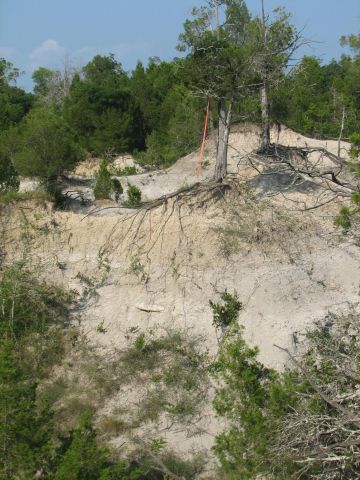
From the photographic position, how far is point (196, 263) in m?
13.3

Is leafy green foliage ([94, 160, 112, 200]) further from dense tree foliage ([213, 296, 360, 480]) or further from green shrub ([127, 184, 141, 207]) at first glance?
dense tree foliage ([213, 296, 360, 480])

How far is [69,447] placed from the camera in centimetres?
795

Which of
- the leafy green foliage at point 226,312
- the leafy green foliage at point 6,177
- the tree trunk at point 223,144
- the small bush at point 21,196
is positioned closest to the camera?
the leafy green foliage at point 226,312

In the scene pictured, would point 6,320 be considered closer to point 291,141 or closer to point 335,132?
point 291,141

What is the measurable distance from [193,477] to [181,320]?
3.68 m

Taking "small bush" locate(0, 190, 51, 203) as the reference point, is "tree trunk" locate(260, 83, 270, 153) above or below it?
above

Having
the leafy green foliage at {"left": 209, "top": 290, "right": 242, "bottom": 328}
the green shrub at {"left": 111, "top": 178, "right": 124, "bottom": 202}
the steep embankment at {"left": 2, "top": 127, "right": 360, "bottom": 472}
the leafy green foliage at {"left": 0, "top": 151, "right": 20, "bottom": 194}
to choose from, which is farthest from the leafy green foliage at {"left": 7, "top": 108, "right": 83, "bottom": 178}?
the leafy green foliage at {"left": 209, "top": 290, "right": 242, "bottom": 328}

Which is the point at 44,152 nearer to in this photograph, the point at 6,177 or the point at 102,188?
the point at 6,177

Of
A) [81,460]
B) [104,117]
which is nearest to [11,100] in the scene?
[104,117]

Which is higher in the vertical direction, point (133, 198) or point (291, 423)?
point (133, 198)

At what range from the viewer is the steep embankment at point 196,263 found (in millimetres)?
12406

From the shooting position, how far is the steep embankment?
12.4 metres

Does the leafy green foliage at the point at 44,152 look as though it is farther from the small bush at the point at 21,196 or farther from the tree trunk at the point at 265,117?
the tree trunk at the point at 265,117

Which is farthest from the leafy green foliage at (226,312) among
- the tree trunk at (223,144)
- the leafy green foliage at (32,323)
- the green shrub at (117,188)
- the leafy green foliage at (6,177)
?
the leafy green foliage at (6,177)
